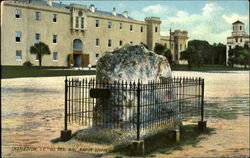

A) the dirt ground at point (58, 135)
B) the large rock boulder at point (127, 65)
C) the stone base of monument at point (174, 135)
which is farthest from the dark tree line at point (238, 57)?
the stone base of monument at point (174, 135)

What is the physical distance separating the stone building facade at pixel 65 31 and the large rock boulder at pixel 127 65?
37.3 meters

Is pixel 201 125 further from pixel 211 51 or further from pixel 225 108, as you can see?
pixel 211 51

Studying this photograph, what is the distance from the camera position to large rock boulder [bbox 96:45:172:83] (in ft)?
27.6

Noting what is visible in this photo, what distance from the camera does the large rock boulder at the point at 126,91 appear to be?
325 inches

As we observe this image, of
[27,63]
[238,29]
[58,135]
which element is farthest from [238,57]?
[58,135]

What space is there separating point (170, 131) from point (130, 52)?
209cm

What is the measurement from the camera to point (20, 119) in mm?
10805

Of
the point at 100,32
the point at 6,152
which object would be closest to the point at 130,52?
the point at 6,152

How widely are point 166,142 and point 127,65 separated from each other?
1.99 meters

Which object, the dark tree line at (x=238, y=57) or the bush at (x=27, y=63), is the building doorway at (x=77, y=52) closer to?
the bush at (x=27, y=63)

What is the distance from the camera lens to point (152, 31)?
214 feet

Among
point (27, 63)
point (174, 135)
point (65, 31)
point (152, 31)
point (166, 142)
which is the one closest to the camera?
point (166, 142)

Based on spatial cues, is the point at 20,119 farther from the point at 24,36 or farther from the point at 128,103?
the point at 24,36

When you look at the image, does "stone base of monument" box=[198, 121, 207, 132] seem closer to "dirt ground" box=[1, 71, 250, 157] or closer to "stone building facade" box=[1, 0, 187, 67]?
"dirt ground" box=[1, 71, 250, 157]
